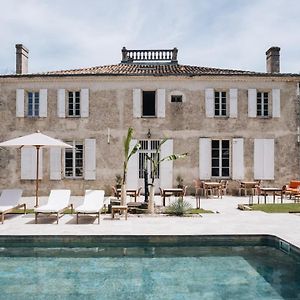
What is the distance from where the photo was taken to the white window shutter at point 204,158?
1794 centimetres

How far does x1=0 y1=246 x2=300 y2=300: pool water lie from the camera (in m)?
5.86

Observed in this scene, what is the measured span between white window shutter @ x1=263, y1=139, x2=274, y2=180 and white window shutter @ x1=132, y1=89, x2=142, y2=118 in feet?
20.3

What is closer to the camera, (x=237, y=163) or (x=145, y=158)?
(x=237, y=163)

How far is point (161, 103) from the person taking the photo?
59.6ft

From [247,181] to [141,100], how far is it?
6.34 metres

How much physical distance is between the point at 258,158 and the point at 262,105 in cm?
264

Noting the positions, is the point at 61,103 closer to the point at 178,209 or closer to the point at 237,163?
the point at 237,163

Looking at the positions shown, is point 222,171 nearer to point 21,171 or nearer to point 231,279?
point 21,171

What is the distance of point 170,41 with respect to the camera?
2441cm

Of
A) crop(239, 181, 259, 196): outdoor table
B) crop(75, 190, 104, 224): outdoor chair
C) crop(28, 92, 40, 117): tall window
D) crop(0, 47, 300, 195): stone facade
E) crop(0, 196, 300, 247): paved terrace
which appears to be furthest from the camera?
crop(28, 92, 40, 117): tall window

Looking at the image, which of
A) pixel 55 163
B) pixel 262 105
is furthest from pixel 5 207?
pixel 262 105

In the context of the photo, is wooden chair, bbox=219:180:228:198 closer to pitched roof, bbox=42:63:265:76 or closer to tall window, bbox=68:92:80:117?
pitched roof, bbox=42:63:265:76

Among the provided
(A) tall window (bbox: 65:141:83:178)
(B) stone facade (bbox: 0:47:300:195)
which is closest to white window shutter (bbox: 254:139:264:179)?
(B) stone facade (bbox: 0:47:300:195)

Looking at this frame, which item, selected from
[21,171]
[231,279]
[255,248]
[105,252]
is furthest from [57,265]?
[21,171]
